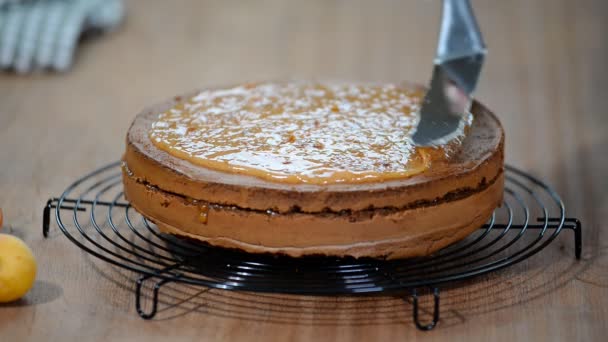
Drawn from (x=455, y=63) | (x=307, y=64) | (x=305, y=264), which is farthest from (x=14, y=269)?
(x=307, y=64)

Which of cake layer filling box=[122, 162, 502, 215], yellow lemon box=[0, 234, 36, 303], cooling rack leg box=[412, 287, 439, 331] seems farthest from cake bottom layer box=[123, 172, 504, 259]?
yellow lemon box=[0, 234, 36, 303]

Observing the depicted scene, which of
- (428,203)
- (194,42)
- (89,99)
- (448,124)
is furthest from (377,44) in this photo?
(428,203)

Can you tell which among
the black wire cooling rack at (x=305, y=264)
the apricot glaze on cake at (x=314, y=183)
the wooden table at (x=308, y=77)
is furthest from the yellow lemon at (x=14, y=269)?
the apricot glaze on cake at (x=314, y=183)

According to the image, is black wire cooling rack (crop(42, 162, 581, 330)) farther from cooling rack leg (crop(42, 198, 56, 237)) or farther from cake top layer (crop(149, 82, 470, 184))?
cake top layer (crop(149, 82, 470, 184))

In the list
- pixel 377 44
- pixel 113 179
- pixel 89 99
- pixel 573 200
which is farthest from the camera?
pixel 377 44

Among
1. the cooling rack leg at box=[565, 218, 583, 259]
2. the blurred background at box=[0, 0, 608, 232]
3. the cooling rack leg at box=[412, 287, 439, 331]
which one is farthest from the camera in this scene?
the blurred background at box=[0, 0, 608, 232]

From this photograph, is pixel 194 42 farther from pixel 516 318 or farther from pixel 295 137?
pixel 516 318
